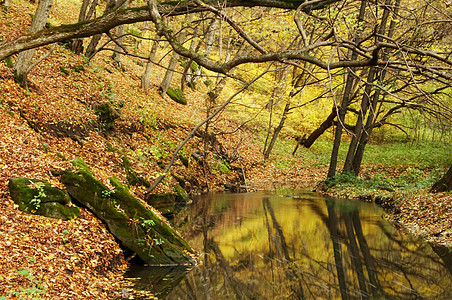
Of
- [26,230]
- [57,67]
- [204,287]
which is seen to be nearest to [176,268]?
[204,287]

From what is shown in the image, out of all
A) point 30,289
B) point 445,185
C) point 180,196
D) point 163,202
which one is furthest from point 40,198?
point 445,185

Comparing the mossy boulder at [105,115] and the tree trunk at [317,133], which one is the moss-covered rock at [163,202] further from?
the tree trunk at [317,133]

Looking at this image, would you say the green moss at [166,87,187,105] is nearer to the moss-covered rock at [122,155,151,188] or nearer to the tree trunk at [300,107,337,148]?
the moss-covered rock at [122,155,151,188]

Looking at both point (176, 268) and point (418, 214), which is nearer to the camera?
point (176, 268)

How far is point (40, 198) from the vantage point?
19.7 feet

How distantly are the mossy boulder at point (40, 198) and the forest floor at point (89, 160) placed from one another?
0.44 feet

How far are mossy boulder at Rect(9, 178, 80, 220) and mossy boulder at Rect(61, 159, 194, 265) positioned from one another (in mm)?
388

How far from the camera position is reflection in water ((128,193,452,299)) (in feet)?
19.4

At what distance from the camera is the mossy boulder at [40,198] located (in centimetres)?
582

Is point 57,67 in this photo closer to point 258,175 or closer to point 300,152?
point 258,175

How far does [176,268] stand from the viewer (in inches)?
266

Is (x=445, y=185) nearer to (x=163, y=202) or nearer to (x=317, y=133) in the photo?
(x=163, y=202)

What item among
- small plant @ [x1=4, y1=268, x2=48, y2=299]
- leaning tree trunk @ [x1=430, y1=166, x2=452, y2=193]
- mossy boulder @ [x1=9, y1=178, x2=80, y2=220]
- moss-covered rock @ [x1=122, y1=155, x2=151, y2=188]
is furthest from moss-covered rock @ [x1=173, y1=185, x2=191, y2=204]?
small plant @ [x1=4, y1=268, x2=48, y2=299]

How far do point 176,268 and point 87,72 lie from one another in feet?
32.0
